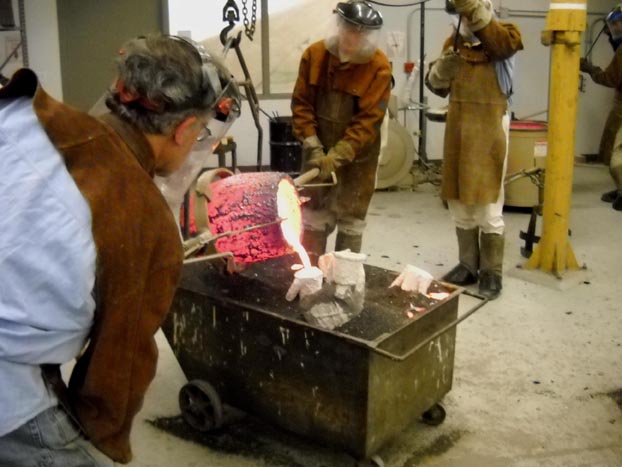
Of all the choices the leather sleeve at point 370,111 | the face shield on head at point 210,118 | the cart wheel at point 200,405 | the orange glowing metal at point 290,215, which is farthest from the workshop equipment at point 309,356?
the leather sleeve at point 370,111

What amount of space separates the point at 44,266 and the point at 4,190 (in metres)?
0.14

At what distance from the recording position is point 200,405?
2.44 metres

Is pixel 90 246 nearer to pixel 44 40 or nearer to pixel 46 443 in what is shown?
pixel 46 443

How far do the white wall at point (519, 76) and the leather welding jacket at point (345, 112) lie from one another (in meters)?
3.11

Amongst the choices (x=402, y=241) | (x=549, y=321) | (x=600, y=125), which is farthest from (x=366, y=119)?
(x=600, y=125)

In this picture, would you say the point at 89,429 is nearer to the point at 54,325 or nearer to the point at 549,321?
the point at 54,325

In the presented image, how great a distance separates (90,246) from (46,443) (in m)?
0.40

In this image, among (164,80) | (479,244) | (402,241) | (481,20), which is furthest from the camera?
(402,241)

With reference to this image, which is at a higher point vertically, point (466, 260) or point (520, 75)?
point (520, 75)

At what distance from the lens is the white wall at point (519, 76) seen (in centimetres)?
670

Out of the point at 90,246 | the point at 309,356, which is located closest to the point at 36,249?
the point at 90,246

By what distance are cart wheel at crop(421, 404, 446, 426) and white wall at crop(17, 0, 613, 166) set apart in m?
4.43

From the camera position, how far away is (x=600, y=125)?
7.91 meters

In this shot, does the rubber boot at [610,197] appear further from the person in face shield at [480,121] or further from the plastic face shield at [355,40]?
the plastic face shield at [355,40]
